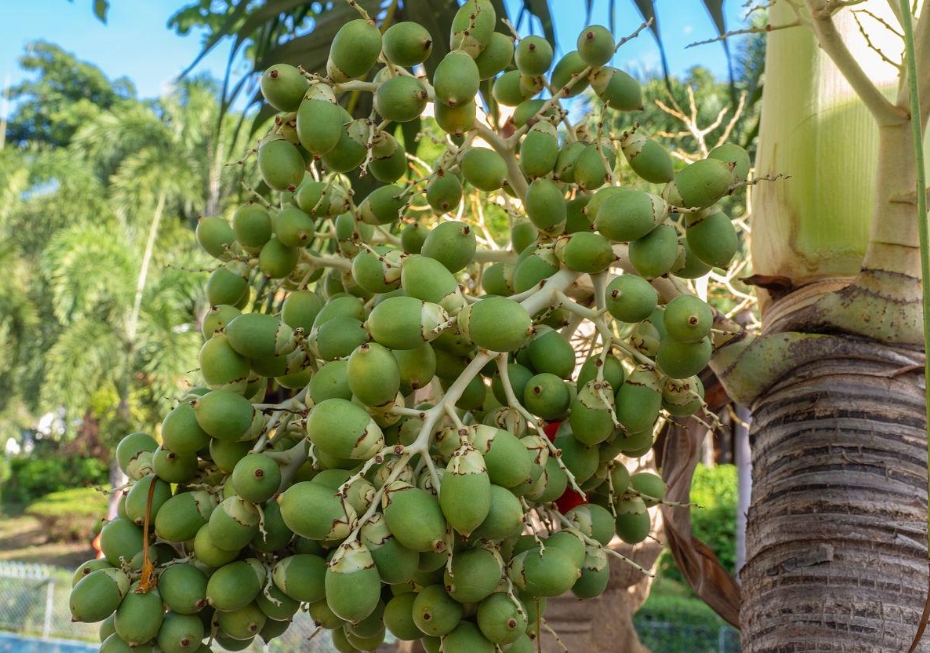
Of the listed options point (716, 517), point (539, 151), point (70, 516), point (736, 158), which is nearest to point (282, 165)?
point (539, 151)

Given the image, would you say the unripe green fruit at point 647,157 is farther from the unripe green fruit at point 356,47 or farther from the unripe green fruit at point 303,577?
the unripe green fruit at point 303,577

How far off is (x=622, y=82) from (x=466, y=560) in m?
0.63

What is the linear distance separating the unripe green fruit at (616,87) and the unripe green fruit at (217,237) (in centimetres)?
53

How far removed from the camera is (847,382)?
1.13 metres

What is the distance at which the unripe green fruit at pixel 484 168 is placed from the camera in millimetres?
1040

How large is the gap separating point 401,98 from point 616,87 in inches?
11.8

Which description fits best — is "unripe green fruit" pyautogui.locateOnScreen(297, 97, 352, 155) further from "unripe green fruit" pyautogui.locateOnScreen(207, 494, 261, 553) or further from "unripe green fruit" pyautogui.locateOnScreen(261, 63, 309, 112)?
"unripe green fruit" pyautogui.locateOnScreen(207, 494, 261, 553)

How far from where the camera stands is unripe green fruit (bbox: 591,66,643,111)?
1.09 meters

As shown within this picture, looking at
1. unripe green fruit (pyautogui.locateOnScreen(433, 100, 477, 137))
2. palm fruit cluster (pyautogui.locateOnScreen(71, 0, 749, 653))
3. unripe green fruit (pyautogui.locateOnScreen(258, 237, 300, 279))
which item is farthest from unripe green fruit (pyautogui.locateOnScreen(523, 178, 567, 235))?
unripe green fruit (pyautogui.locateOnScreen(258, 237, 300, 279))

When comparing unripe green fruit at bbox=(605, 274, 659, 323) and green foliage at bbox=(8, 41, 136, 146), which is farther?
green foliage at bbox=(8, 41, 136, 146)

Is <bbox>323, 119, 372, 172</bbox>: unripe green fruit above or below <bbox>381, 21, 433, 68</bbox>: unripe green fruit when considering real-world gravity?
below

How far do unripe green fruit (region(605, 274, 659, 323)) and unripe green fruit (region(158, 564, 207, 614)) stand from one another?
0.53m

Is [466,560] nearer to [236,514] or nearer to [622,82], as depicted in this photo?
[236,514]

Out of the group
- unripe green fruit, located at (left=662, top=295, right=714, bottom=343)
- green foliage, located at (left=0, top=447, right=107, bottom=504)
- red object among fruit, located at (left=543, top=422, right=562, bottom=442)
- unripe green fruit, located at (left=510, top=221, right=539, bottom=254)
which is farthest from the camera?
green foliage, located at (left=0, top=447, right=107, bottom=504)
